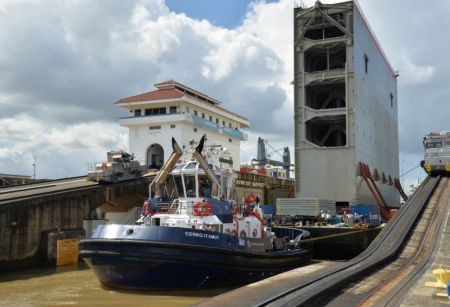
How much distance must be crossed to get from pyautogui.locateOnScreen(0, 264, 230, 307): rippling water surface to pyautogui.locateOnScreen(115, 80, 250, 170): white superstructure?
2393 cm

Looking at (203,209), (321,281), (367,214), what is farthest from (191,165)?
(367,214)

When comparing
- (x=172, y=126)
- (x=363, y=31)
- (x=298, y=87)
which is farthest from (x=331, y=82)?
(x=172, y=126)

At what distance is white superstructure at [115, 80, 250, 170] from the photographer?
41.6m

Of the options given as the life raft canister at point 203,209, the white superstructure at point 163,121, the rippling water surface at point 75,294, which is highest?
the white superstructure at point 163,121

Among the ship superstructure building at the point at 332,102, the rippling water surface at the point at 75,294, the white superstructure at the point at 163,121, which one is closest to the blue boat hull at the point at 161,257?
the rippling water surface at the point at 75,294

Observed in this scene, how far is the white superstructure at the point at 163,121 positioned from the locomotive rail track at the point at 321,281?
954 inches

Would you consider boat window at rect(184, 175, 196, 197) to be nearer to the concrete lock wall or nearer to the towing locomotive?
the concrete lock wall

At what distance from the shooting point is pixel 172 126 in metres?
41.7

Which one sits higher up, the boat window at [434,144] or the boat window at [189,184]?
the boat window at [434,144]

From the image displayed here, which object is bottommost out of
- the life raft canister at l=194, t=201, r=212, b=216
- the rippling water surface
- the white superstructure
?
the rippling water surface

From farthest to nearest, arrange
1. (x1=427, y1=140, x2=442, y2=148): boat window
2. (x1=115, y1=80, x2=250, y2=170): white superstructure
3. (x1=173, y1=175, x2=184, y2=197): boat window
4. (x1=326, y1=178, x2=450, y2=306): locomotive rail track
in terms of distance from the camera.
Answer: (x1=115, y1=80, x2=250, y2=170): white superstructure → (x1=427, y1=140, x2=442, y2=148): boat window → (x1=173, y1=175, x2=184, y2=197): boat window → (x1=326, y1=178, x2=450, y2=306): locomotive rail track

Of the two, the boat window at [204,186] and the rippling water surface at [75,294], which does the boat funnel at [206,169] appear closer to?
the boat window at [204,186]

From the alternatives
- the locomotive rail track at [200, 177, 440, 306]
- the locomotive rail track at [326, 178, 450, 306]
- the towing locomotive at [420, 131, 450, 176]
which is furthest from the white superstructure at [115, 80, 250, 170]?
the locomotive rail track at [200, 177, 440, 306]

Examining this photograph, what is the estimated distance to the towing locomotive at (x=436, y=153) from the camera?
33.2 m
